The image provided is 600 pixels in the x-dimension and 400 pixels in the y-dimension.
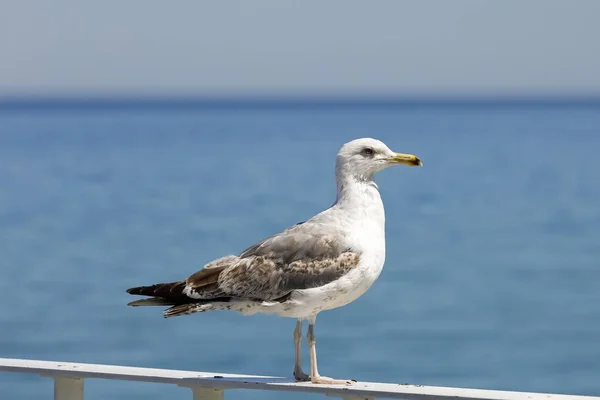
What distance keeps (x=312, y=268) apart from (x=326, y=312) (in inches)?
538

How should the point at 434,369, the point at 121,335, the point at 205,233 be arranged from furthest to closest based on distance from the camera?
the point at 205,233 < the point at 121,335 < the point at 434,369

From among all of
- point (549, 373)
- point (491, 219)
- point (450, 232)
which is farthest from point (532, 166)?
point (549, 373)

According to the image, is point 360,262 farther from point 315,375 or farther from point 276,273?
point 315,375

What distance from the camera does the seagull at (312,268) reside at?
4953 millimetres

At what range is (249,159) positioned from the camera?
58188mm

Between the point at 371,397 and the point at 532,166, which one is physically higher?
the point at 532,166

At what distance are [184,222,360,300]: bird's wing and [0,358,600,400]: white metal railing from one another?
519 mm

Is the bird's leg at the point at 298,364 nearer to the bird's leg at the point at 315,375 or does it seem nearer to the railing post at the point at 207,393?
the bird's leg at the point at 315,375

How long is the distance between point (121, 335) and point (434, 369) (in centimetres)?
457

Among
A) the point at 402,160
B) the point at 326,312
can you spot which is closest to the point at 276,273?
the point at 402,160

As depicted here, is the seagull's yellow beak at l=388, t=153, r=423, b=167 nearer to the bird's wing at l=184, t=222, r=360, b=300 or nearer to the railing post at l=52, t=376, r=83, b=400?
the bird's wing at l=184, t=222, r=360, b=300

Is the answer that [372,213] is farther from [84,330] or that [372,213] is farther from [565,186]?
[565,186]

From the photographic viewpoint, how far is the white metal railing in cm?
409

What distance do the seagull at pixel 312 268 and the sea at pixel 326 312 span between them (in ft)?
24.8
